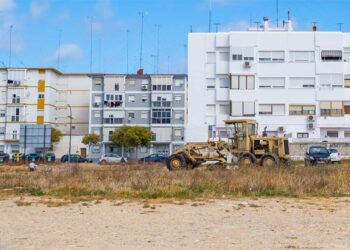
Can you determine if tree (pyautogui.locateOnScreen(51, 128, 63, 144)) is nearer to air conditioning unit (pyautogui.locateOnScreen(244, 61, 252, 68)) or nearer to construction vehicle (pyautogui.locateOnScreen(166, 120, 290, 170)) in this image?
air conditioning unit (pyautogui.locateOnScreen(244, 61, 252, 68))

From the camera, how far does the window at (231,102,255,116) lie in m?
68.4

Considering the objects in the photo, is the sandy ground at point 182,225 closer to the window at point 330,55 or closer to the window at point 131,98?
the window at point 330,55

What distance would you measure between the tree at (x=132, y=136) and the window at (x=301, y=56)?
2321 centimetres

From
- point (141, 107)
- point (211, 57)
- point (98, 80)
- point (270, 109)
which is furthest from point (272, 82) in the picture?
point (98, 80)

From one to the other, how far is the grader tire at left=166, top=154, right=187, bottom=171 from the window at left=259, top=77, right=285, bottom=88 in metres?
37.4

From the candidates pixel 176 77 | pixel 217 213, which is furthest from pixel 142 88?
pixel 217 213

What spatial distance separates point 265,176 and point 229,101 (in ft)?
157

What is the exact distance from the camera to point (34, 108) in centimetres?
8875

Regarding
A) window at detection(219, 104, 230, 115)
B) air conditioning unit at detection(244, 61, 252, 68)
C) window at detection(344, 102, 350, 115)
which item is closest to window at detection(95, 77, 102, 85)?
window at detection(219, 104, 230, 115)

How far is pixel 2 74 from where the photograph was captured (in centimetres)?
8981

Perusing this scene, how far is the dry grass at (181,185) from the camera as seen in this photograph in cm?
1947

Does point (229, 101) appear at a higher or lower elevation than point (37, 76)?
lower

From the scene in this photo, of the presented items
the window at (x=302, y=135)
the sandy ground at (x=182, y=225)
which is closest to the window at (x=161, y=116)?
the window at (x=302, y=135)

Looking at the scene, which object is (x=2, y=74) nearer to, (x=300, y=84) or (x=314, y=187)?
(x=300, y=84)
